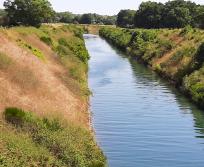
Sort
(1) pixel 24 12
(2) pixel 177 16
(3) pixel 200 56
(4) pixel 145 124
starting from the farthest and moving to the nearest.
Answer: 1. (2) pixel 177 16
2. (1) pixel 24 12
3. (3) pixel 200 56
4. (4) pixel 145 124

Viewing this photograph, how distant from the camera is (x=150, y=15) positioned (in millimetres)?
164875

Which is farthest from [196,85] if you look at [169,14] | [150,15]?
[150,15]

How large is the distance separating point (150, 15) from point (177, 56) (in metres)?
100

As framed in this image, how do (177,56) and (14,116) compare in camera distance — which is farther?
(177,56)

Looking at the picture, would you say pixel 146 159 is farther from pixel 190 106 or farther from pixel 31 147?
pixel 190 106

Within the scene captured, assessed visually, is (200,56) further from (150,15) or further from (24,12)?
(150,15)

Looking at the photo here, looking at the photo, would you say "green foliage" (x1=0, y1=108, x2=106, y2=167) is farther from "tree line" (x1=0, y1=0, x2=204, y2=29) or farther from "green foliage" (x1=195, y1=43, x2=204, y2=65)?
"tree line" (x1=0, y1=0, x2=204, y2=29)

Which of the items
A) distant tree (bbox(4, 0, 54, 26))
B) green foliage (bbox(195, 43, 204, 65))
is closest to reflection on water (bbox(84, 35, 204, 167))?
green foliage (bbox(195, 43, 204, 65))

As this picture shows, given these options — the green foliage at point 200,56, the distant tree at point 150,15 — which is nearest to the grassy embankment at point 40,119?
the green foliage at point 200,56

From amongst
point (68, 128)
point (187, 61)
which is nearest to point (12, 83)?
point (68, 128)

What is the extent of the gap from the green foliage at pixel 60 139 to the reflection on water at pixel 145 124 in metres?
2.52

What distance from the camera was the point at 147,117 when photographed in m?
38.9

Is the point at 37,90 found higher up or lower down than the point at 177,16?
lower down

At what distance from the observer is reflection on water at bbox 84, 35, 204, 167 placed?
93.4 ft
